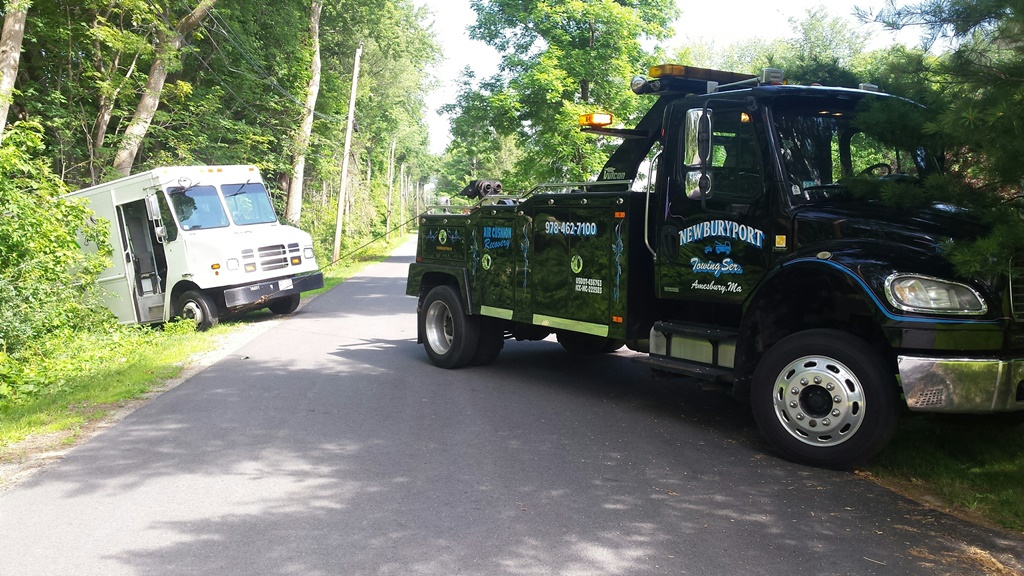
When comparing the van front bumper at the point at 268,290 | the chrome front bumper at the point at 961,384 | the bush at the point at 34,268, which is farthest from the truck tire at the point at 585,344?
the van front bumper at the point at 268,290

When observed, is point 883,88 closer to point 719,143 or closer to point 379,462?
point 719,143

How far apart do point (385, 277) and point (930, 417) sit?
835 inches

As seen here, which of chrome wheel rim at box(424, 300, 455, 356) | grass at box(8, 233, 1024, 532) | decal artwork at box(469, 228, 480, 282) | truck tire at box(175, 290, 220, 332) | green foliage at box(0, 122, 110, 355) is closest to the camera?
grass at box(8, 233, 1024, 532)

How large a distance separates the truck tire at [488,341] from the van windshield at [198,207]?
7.42 metres

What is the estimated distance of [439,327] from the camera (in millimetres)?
10250

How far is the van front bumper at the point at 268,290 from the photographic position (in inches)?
559

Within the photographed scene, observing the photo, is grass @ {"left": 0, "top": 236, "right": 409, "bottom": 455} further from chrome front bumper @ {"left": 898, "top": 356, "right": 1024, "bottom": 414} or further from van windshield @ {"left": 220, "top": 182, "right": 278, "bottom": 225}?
chrome front bumper @ {"left": 898, "top": 356, "right": 1024, "bottom": 414}

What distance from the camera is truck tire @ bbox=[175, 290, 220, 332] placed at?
564 inches

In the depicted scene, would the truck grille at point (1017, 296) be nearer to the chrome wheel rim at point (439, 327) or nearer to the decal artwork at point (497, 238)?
the decal artwork at point (497, 238)

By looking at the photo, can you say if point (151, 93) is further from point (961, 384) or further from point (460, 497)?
point (961, 384)

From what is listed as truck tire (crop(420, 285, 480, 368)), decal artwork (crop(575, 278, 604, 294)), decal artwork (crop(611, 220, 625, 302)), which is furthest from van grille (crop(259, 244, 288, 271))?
decal artwork (crop(611, 220, 625, 302))

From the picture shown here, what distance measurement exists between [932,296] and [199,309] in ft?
40.5

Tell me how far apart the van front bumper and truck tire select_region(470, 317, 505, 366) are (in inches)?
240

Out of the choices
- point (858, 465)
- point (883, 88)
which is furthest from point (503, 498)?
point (883, 88)
